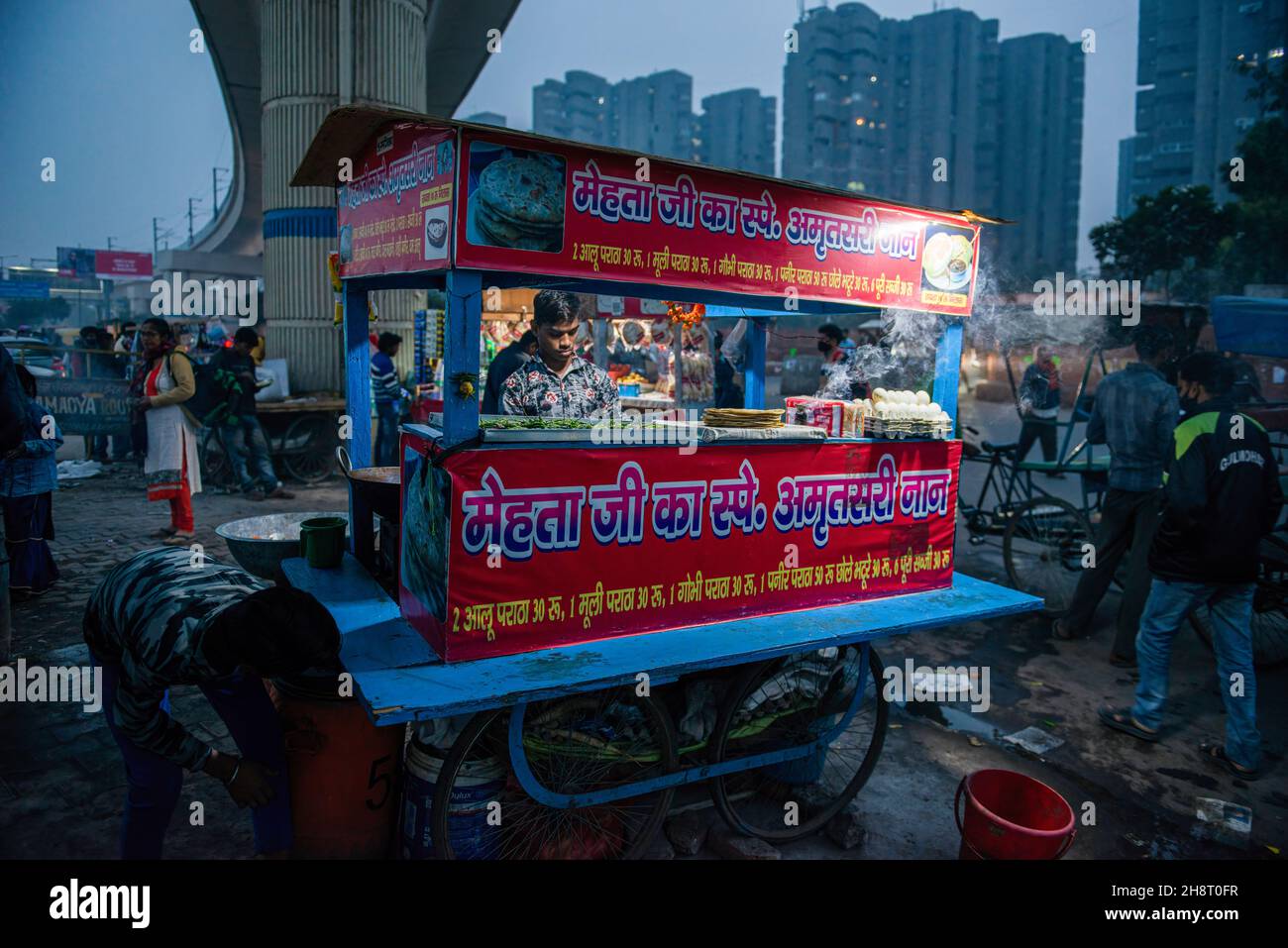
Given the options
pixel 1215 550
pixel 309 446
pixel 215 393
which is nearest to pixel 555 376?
pixel 1215 550

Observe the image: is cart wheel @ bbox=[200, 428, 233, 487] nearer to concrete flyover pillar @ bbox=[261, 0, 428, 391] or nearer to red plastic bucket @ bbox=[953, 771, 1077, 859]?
concrete flyover pillar @ bbox=[261, 0, 428, 391]

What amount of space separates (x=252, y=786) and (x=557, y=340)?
9.08 ft

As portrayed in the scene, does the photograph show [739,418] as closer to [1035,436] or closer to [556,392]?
[556,392]

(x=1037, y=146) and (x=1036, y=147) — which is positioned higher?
(x=1037, y=146)

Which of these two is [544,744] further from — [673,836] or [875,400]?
[875,400]

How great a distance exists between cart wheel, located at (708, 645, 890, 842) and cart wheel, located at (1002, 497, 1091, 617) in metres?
3.67

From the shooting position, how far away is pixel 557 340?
184 inches

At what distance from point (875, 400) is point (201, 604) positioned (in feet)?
10.7

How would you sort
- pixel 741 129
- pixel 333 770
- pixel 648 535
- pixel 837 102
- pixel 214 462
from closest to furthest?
pixel 333 770
pixel 648 535
pixel 214 462
pixel 837 102
pixel 741 129

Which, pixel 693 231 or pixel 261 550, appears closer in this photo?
pixel 693 231

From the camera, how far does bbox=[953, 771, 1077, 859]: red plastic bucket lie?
3109 millimetres

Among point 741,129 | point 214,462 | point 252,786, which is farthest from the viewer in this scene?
point 741,129
